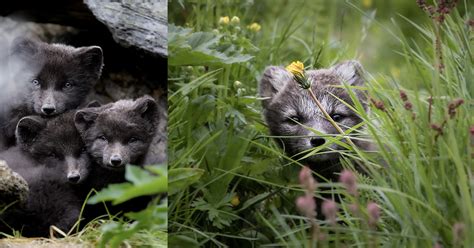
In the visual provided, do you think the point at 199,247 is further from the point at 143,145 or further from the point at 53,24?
the point at 53,24

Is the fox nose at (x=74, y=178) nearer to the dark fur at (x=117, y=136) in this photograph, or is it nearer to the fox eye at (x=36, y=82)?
the dark fur at (x=117, y=136)

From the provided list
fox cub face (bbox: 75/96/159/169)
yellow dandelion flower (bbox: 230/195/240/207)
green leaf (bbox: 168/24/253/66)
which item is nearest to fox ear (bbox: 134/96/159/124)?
fox cub face (bbox: 75/96/159/169)

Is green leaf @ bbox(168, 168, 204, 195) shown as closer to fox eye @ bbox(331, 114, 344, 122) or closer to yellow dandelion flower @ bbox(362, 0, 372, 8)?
fox eye @ bbox(331, 114, 344, 122)

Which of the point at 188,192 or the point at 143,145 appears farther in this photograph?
the point at 188,192

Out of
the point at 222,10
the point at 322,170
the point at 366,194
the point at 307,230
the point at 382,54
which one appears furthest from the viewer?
the point at 382,54

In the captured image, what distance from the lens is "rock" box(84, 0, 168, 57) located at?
3.22 metres

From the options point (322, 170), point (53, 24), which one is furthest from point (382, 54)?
point (53, 24)

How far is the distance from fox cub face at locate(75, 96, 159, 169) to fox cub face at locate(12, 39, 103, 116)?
4.0 inches

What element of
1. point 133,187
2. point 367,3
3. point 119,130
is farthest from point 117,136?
point 367,3

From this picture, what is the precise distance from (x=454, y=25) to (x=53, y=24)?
65.4 inches

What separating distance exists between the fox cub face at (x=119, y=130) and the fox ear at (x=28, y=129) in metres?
0.16

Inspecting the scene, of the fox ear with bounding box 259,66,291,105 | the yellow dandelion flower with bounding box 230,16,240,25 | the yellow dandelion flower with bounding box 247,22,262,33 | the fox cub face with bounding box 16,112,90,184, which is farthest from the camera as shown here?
the yellow dandelion flower with bounding box 247,22,262,33

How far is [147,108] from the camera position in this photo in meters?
3.22

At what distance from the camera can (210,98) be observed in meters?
3.62
